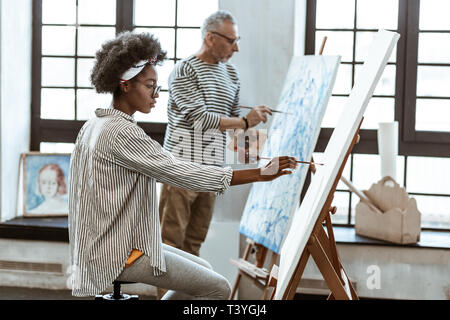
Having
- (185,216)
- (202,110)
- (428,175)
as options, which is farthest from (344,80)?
(185,216)

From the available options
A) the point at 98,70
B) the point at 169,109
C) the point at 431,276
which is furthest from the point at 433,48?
the point at 98,70

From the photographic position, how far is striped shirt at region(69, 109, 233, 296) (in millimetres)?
2248

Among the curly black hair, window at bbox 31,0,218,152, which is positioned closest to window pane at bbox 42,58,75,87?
window at bbox 31,0,218,152

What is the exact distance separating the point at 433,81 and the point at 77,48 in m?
2.36

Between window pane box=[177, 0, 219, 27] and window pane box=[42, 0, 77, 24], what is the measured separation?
75 cm

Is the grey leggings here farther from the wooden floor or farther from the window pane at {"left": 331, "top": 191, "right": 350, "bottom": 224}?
the window pane at {"left": 331, "top": 191, "right": 350, "bottom": 224}

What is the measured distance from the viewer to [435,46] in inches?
166

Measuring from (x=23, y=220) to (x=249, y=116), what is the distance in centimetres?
176

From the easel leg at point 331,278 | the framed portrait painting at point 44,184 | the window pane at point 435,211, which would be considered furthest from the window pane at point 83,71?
the easel leg at point 331,278

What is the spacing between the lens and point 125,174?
2.29 m

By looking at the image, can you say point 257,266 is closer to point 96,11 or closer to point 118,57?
point 118,57

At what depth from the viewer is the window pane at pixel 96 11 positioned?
4516 millimetres

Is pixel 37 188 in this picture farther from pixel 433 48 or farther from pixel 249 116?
pixel 433 48

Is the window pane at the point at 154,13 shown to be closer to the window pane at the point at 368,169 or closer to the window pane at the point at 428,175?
the window pane at the point at 368,169
